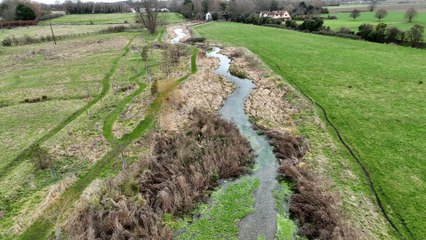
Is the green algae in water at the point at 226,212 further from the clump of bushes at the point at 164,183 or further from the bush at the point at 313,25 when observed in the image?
the bush at the point at 313,25

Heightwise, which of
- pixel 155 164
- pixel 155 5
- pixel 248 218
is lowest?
pixel 248 218

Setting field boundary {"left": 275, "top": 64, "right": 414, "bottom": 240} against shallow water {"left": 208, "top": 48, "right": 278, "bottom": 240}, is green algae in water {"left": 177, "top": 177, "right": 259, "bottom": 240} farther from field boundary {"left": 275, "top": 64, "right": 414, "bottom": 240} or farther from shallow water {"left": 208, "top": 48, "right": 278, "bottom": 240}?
field boundary {"left": 275, "top": 64, "right": 414, "bottom": 240}

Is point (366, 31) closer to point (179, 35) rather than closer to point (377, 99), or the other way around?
point (377, 99)

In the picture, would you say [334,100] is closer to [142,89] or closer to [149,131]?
[149,131]

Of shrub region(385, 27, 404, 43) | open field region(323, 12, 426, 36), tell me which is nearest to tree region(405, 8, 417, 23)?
open field region(323, 12, 426, 36)

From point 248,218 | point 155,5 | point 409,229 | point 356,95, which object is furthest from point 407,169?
point 155,5

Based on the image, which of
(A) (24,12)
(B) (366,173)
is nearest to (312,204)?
(B) (366,173)
